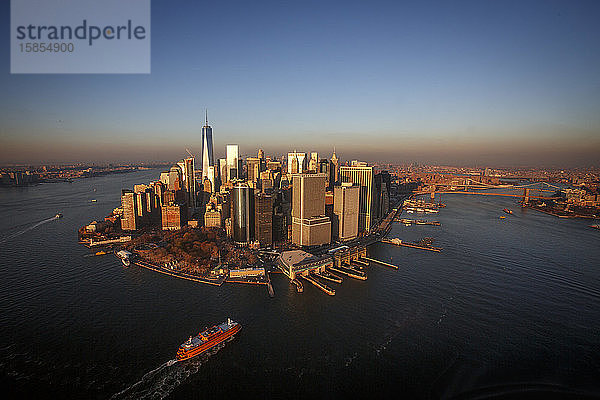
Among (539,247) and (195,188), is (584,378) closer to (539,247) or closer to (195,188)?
(539,247)

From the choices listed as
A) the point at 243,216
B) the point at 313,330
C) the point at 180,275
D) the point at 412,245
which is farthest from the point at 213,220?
the point at 313,330

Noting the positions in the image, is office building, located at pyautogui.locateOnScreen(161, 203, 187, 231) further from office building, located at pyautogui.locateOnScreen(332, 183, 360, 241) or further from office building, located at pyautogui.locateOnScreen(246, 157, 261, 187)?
office building, located at pyautogui.locateOnScreen(246, 157, 261, 187)

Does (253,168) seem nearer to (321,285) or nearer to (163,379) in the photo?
Result: (321,285)

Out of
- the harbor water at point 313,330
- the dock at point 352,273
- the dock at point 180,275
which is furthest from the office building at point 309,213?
the dock at point 180,275

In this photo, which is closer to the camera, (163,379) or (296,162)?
(163,379)

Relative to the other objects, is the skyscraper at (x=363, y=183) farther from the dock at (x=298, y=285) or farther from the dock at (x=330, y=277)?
the dock at (x=298, y=285)
